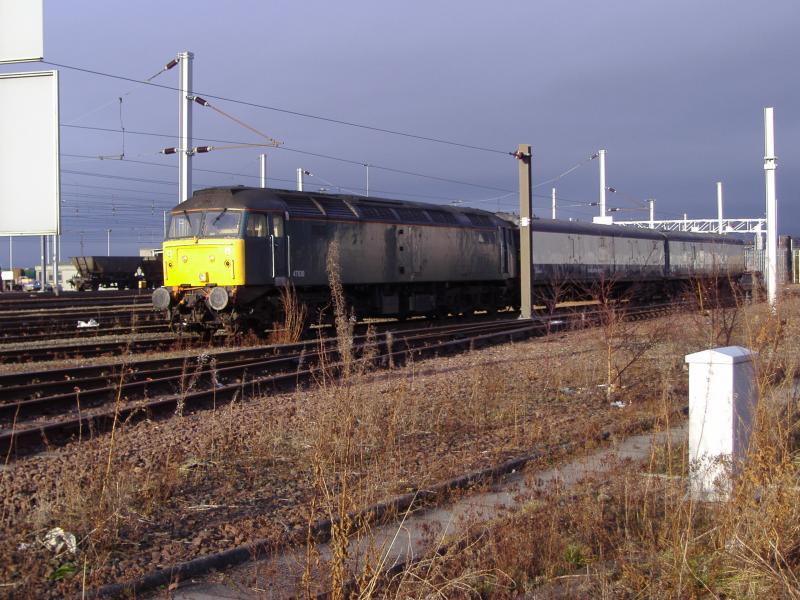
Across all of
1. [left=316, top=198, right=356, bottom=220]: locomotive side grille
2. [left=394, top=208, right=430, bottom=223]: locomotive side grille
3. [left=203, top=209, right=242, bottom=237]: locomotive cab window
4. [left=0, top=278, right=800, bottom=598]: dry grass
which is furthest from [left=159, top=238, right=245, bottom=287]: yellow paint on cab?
[left=0, top=278, right=800, bottom=598]: dry grass

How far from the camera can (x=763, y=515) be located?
16.6ft

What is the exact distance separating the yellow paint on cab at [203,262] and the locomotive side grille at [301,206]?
1.74 meters

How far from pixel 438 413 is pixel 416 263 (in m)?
13.1

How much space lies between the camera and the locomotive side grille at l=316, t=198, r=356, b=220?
65.3 ft

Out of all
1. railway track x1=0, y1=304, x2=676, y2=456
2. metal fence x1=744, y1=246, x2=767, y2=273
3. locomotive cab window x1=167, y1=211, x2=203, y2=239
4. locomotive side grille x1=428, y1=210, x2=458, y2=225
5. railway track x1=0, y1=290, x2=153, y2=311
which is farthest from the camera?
metal fence x1=744, y1=246, x2=767, y2=273

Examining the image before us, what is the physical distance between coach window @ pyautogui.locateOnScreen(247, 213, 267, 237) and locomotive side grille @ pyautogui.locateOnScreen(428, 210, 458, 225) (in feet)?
21.6

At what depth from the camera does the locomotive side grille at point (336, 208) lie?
1991 centimetres

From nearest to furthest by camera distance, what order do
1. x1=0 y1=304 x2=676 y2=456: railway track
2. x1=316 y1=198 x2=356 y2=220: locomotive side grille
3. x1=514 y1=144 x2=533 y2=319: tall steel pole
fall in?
x1=0 y1=304 x2=676 y2=456: railway track → x1=316 y1=198 x2=356 y2=220: locomotive side grille → x1=514 y1=144 x2=533 y2=319: tall steel pole

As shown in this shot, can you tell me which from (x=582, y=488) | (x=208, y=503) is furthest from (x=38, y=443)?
(x=582, y=488)

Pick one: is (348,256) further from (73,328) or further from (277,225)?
(73,328)

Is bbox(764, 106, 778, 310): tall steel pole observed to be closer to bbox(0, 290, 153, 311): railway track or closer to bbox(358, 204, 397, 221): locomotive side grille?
bbox(358, 204, 397, 221): locomotive side grille

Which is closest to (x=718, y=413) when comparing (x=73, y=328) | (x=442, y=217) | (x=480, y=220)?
(x=442, y=217)

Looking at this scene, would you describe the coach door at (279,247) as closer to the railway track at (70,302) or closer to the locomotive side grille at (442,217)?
the locomotive side grille at (442,217)

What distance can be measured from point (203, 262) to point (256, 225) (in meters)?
1.50
